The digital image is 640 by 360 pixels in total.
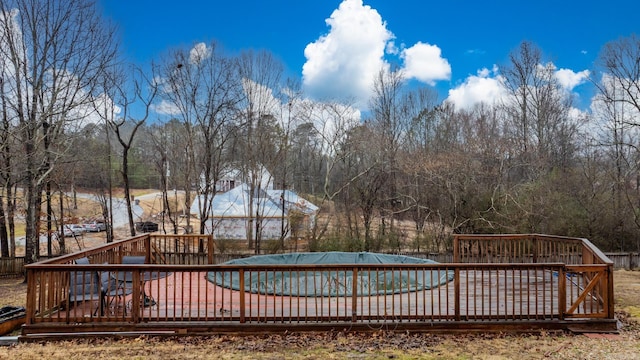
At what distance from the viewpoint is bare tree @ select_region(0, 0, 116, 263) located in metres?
9.81

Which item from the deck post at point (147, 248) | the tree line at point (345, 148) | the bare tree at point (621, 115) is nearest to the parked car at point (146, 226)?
the tree line at point (345, 148)

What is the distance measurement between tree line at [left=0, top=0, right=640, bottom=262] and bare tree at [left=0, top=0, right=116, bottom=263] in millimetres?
68

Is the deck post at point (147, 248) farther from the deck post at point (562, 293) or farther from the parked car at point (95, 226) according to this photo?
the parked car at point (95, 226)

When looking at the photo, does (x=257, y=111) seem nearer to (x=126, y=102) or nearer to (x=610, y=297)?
(x=126, y=102)

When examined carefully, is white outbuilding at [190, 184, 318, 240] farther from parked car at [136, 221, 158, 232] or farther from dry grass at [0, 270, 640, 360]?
dry grass at [0, 270, 640, 360]

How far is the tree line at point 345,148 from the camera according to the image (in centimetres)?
1201

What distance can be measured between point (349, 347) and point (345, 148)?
11.6 meters

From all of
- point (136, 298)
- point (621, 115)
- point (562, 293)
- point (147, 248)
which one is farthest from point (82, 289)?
point (621, 115)

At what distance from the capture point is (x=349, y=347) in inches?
174

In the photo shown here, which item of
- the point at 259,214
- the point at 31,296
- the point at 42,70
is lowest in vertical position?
the point at 31,296

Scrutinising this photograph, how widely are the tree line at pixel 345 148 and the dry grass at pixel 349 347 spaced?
7.90m

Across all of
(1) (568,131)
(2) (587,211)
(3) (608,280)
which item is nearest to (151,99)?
(3) (608,280)

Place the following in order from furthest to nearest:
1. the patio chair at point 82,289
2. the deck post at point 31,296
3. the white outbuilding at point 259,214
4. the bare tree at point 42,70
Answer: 1. the white outbuilding at point 259,214
2. the bare tree at point 42,70
3. the patio chair at point 82,289
4. the deck post at point 31,296

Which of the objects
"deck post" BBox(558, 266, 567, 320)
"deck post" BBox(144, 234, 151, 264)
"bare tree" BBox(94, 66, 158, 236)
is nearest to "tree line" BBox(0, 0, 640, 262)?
"bare tree" BBox(94, 66, 158, 236)
